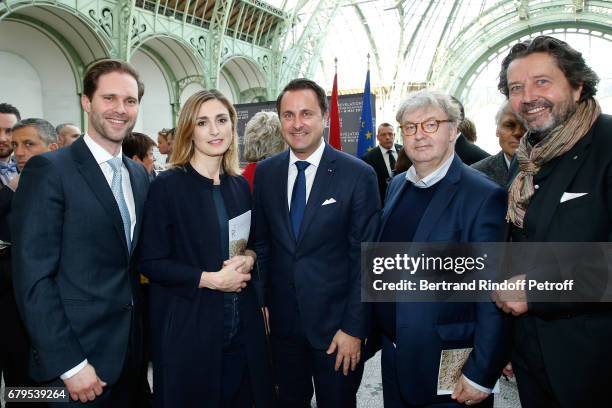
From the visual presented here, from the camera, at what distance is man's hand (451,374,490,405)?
1659 millimetres

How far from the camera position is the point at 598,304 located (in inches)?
57.3

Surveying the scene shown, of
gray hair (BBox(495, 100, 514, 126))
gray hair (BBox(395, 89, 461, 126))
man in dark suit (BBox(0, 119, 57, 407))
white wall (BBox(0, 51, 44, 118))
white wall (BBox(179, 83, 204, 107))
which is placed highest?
white wall (BBox(179, 83, 204, 107))

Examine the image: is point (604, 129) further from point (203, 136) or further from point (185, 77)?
point (185, 77)

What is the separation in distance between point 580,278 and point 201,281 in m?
1.49

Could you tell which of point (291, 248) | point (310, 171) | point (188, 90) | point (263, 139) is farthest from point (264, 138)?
point (188, 90)

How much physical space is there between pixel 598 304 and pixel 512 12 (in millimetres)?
23778

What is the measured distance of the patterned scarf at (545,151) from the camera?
1.58 meters

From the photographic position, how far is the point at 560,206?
1.53 meters

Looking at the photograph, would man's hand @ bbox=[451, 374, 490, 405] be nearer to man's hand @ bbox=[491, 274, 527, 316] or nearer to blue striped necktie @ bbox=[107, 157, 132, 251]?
man's hand @ bbox=[491, 274, 527, 316]

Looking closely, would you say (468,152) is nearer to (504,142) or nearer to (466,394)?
(504,142)

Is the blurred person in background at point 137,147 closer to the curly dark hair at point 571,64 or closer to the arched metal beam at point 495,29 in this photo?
the curly dark hair at point 571,64

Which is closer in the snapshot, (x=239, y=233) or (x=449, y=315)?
(x=449, y=315)

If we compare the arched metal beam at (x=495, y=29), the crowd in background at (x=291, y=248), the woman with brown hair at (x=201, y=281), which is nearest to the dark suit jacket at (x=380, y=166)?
the crowd in background at (x=291, y=248)

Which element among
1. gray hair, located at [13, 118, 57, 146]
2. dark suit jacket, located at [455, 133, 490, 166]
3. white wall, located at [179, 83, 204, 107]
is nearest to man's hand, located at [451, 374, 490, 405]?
dark suit jacket, located at [455, 133, 490, 166]
